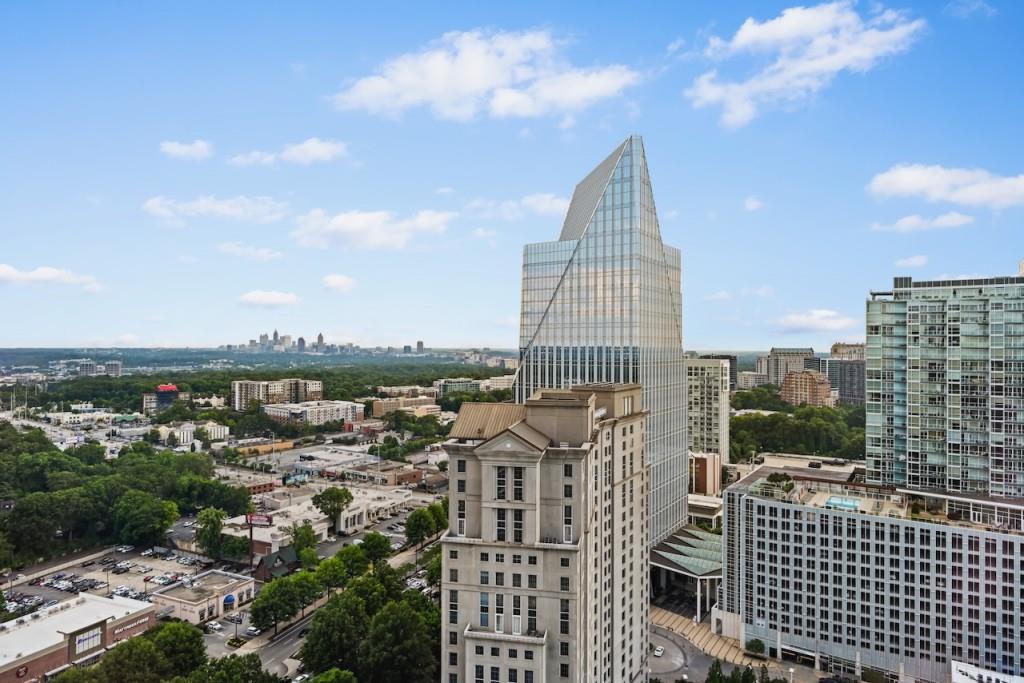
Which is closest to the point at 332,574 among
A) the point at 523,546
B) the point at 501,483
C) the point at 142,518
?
the point at 142,518

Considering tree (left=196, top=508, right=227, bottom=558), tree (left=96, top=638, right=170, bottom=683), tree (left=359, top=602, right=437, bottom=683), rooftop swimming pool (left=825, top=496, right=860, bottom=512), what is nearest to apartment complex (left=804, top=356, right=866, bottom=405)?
rooftop swimming pool (left=825, top=496, right=860, bottom=512)

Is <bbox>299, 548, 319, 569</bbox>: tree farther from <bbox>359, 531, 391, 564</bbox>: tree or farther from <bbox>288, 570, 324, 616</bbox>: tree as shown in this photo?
<bbox>288, 570, 324, 616</bbox>: tree

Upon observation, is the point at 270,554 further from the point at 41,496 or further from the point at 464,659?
the point at 464,659

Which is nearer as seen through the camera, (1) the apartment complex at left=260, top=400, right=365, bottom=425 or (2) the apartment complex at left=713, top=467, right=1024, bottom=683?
(2) the apartment complex at left=713, top=467, right=1024, bottom=683

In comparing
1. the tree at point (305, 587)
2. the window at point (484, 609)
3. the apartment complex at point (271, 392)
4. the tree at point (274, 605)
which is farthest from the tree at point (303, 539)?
the apartment complex at point (271, 392)

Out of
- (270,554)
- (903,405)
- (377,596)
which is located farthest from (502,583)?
(270,554)

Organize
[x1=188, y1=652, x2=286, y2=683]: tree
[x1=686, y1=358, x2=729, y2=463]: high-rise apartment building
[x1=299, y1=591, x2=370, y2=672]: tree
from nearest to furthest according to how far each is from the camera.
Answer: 1. [x1=188, y1=652, x2=286, y2=683]: tree
2. [x1=299, y1=591, x2=370, y2=672]: tree
3. [x1=686, y1=358, x2=729, y2=463]: high-rise apartment building

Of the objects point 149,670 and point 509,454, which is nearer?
point 509,454
